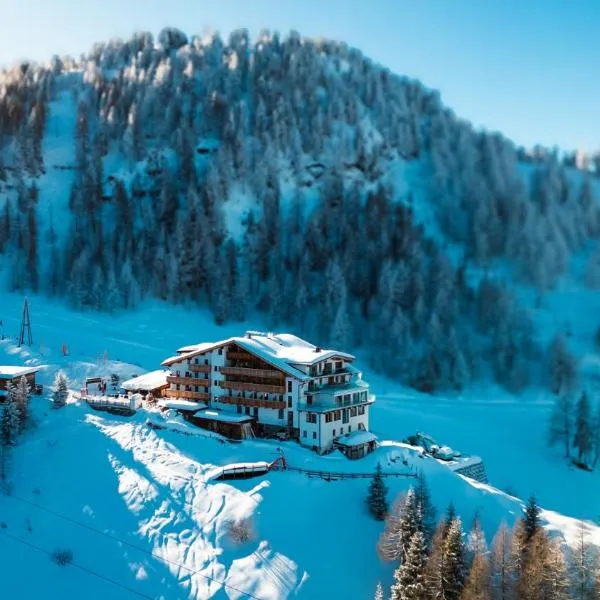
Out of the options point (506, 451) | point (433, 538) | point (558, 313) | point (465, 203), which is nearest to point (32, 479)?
point (433, 538)

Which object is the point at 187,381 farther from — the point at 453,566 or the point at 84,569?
the point at 453,566

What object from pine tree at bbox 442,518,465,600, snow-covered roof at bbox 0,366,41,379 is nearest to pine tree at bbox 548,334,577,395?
pine tree at bbox 442,518,465,600

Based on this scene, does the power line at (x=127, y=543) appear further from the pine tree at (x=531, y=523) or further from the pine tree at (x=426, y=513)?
the pine tree at (x=531, y=523)

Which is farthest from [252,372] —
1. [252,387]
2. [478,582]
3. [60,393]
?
[478,582]

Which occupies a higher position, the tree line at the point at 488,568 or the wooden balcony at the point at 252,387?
the wooden balcony at the point at 252,387

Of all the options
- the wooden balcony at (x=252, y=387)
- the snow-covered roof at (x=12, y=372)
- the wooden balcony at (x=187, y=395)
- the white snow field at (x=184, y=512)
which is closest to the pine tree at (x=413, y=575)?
the white snow field at (x=184, y=512)

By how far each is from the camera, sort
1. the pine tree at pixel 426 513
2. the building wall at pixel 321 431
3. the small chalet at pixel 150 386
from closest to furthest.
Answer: the pine tree at pixel 426 513, the building wall at pixel 321 431, the small chalet at pixel 150 386
